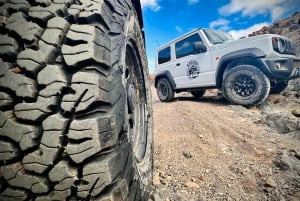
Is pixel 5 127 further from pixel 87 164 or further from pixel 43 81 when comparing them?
pixel 87 164

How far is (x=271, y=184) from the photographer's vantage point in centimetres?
160

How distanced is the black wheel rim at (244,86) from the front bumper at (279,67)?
393mm

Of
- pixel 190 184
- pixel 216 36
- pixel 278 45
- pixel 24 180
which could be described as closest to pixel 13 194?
pixel 24 180

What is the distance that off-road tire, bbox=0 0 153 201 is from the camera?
65cm

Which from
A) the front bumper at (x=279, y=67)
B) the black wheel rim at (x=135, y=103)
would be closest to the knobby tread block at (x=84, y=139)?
the black wheel rim at (x=135, y=103)

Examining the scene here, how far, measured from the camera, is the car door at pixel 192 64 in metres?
5.13

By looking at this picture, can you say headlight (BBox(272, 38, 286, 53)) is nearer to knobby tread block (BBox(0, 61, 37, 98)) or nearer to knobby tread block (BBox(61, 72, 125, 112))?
knobby tread block (BBox(61, 72, 125, 112))

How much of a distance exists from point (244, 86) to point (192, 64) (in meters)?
1.72

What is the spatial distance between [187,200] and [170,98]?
5210mm

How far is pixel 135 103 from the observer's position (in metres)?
1.69

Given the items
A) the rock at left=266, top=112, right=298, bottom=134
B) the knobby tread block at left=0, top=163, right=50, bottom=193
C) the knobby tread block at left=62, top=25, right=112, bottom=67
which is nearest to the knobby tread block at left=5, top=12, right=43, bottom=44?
the knobby tread block at left=62, top=25, right=112, bottom=67

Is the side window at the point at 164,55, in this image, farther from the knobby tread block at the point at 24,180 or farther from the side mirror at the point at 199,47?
the knobby tread block at the point at 24,180

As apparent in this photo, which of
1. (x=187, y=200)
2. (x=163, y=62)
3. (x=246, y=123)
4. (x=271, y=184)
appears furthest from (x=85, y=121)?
(x=163, y=62)

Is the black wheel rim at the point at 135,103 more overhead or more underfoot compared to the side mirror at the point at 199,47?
more underfoot
